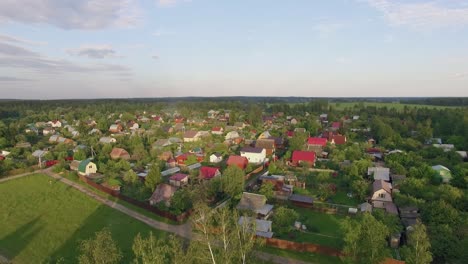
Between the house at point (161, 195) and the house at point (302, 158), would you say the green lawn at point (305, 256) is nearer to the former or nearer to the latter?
the house at point (161, 195)

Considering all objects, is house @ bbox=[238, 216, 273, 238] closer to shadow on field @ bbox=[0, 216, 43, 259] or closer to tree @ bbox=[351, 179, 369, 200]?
tree @ bbox=[351, 179, 369, 200]

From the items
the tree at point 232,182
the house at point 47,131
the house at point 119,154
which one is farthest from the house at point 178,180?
the house at point 47,131

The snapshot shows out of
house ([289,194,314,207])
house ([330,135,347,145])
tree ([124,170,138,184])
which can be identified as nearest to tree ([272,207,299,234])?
house ([289,194,314,207])

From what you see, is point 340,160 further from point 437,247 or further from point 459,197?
point 437,247

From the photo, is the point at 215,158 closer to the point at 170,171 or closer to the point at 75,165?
the point at 170,171

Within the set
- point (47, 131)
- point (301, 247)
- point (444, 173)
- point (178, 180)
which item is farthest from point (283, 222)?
point (47, 131)

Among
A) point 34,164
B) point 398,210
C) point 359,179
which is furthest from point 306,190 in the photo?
point 34,164

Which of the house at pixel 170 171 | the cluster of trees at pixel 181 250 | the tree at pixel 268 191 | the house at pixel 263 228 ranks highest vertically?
the cluster of trees at pixel 181 250
